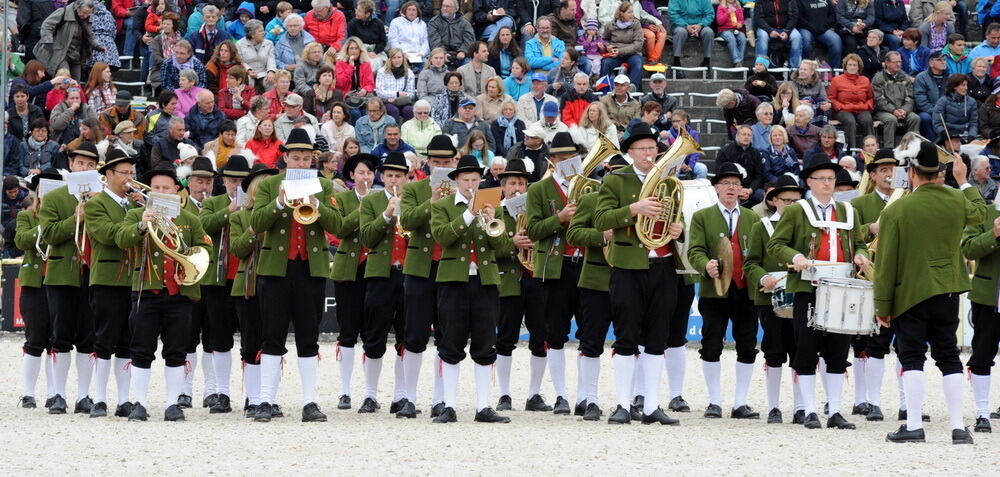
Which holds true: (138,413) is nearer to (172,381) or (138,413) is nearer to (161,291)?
(172,381)

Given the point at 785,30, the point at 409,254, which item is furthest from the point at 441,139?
the point at 785,30

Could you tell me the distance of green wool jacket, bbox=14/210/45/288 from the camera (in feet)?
44.4

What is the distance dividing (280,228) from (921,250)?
456cm

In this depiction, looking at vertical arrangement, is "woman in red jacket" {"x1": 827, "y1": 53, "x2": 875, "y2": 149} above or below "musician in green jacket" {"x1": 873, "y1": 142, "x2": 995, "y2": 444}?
above

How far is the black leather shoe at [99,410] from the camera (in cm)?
1284

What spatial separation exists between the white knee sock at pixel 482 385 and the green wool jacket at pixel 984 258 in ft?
12.1

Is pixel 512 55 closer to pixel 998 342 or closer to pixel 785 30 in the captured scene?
pixel 785 30

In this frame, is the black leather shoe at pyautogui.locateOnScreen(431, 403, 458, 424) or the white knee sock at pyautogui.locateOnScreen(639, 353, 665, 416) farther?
the black leather shoe at pyautogui.locateOnScreen(431, 403, 458, 424)

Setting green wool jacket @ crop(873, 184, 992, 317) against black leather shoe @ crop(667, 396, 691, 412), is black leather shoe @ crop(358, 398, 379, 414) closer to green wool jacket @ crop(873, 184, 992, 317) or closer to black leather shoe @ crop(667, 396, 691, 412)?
black leather shoe @ crop(667, 396, 691, 412)

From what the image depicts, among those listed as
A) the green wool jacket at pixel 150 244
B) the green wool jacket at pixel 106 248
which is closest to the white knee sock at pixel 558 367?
the green wool jacket at pixel 150 244

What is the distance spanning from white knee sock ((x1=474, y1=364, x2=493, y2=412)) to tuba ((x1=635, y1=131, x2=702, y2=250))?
1562 mm

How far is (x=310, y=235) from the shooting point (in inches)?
487

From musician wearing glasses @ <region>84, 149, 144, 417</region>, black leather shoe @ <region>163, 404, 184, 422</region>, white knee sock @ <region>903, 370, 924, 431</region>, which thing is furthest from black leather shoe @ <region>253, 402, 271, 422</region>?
white knee sock @ <region>903, 370, 924, 431</region>

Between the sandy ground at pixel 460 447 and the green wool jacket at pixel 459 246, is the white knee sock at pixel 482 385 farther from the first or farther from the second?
the green wool jacket at pixel 459 246
